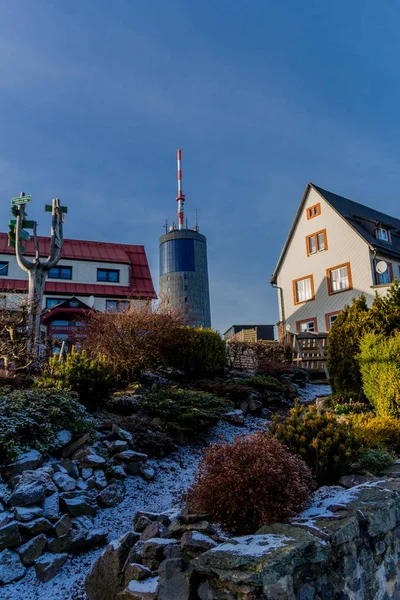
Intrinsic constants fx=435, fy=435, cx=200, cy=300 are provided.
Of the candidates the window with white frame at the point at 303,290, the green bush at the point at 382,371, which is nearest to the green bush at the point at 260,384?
the green bush at the point at 382,371

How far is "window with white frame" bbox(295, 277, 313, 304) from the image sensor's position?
26723 millimetres

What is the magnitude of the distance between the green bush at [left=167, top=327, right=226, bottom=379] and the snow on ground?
3.29 metres

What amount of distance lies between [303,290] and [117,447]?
22498 millimetres

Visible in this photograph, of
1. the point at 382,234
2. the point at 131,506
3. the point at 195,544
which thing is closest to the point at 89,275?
the point at 382,234

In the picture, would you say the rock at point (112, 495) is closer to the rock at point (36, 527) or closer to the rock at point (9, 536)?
the rock at point (36, 527)

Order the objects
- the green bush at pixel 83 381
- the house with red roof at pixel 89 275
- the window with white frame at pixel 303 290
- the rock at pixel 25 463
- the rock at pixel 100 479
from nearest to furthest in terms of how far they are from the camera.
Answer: the rock at pixel 25 463
the rock at pixel 100 479
the green bush at pixel 83 381
the window with white frame at pixel 303 290
the house with red roof at pixel 89 275

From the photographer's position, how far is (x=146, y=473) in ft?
20.1

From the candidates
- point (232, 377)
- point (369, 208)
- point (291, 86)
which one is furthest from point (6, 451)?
point (369, 208)

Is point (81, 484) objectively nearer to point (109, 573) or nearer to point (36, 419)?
point (36, 419)

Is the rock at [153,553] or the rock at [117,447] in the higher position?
the rock at [117,447]

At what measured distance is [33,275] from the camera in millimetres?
12602

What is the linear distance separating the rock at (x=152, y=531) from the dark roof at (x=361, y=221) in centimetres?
2137

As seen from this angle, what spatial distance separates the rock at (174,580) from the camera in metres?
3.06

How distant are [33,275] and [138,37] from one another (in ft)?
22.6
